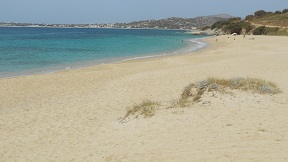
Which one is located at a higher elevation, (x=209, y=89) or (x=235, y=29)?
(x=209, y=89)

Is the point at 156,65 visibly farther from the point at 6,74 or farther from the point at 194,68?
the point at 6,74

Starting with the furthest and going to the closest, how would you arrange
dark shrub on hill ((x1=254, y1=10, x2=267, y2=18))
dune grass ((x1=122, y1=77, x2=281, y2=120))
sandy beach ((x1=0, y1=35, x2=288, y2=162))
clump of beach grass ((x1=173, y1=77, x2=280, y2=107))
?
dark shrub on hill ((x1=254, y1=10, x2=267, y2=18)) → clump of beach grass ((x1=173, y1=77, x2=280, y2=107)) → dune grass ((x1=122, y1=77, x2=281, y2=120)) → sandy beach ((x1=0, y1=35, x2=288, y2=162))

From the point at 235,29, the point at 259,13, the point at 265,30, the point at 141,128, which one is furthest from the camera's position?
the point at 259,13

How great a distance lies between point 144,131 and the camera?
8.89 m

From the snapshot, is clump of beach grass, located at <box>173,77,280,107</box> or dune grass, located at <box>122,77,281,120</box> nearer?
A: dune grass, located at <box>122,77,281,120</box>

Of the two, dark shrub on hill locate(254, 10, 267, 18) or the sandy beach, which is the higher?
the sandy beach

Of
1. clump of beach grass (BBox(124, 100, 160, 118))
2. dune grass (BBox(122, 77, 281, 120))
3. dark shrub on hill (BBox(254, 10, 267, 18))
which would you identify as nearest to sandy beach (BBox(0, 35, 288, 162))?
clump of beach grass (BBox(124, 100, 160, 118))

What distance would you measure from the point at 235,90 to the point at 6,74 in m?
18.4

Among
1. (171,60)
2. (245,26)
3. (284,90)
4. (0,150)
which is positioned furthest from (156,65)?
(245,26)

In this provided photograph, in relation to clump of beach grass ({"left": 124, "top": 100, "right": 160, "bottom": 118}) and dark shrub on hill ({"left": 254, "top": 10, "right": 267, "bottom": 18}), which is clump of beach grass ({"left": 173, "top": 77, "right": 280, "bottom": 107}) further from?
dark shrub on hill ({"left": 254, "top": 10, "right": 267, "bottom": 18})

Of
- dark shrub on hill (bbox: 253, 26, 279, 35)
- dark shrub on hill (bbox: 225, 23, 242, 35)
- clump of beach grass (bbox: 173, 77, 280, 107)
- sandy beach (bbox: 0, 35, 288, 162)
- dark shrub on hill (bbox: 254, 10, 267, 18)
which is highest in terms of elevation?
clump of beach grass (bbox: 173, 77, 280, 107)

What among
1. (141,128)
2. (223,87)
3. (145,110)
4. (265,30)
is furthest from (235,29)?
(141,128)

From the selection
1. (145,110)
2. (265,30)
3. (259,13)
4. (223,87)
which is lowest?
(265,30)

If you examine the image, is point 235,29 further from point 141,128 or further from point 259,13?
point 141,128
